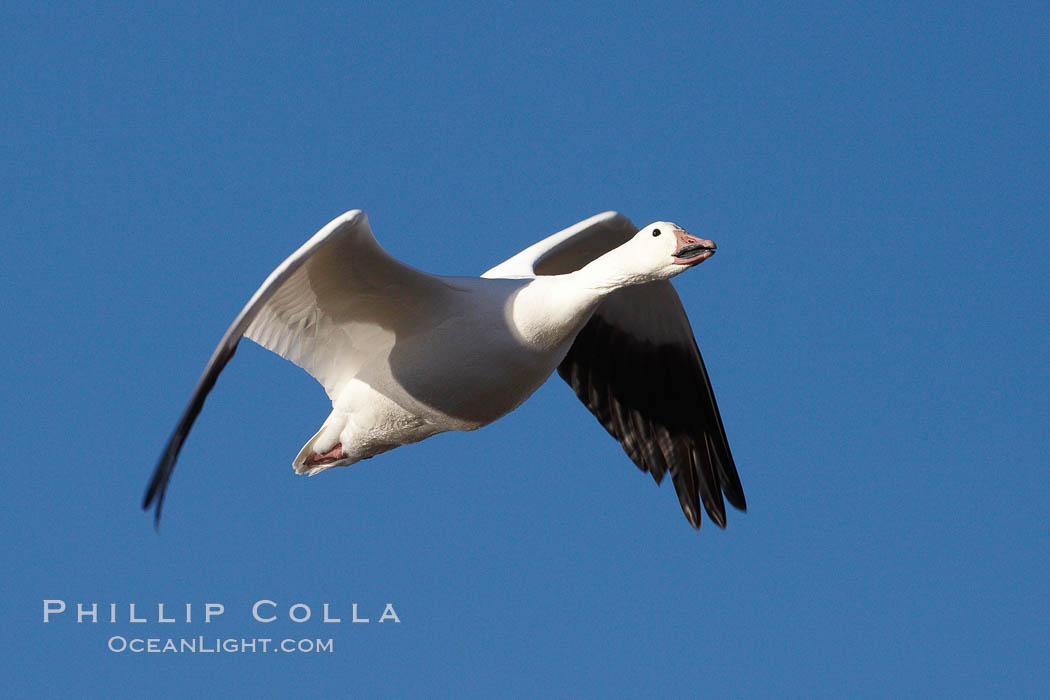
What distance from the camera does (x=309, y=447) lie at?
9.65m

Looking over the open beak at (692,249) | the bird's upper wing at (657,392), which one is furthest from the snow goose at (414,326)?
the bird's upper wing at (657,392)

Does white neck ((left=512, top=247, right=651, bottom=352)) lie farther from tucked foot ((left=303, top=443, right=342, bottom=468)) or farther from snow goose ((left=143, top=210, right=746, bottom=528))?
tucked foot ((left=303, top=443, right=342, bottom=468))

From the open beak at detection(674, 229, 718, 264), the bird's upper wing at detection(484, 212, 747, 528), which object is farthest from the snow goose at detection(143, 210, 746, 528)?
the bird's upper wing at detection(484, 212, 747, 528)

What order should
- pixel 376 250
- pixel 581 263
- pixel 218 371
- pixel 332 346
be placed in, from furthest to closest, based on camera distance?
pixel 581 263, pixel 332 346, pixel 376 250, pixel 218 371

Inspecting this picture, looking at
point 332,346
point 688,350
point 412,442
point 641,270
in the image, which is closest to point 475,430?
point 412,442

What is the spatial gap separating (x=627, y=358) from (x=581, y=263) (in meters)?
0.94

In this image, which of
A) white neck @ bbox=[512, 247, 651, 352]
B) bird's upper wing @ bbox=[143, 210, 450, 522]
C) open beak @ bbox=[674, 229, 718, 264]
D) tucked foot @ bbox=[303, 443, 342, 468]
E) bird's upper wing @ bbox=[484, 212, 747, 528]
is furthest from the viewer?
bird's upper wing @ bbox=[484, 212, 747, 528]

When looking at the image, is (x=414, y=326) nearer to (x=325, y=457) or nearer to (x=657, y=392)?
(x=325, y=457)

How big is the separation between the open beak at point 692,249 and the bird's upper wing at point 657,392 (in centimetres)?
264

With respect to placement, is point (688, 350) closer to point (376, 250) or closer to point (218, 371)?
point (376, 250)

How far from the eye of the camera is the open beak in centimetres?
804

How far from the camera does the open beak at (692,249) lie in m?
8.04

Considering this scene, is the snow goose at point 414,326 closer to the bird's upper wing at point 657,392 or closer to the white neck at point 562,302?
the white neck at point 562,302

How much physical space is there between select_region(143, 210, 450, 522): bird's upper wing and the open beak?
1472 mm
